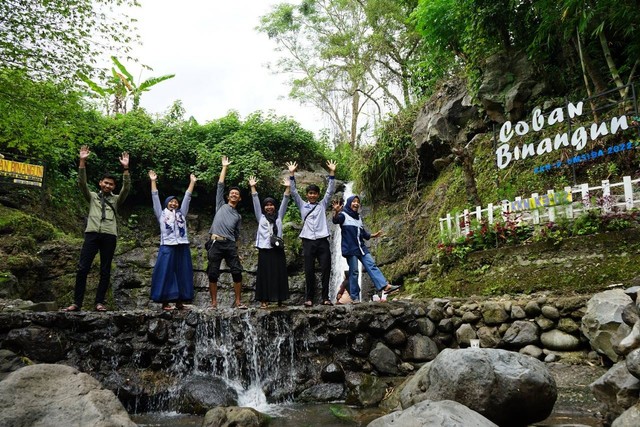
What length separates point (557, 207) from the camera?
7.80 meters

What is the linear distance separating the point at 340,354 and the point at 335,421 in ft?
6.00

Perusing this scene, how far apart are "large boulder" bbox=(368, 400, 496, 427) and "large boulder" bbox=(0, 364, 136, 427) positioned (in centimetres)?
209

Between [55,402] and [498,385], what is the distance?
148 inches

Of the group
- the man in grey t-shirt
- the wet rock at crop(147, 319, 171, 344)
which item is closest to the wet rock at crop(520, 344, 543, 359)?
the man in grey t-shirt

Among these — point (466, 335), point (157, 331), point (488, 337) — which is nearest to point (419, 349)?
point (466, 335)

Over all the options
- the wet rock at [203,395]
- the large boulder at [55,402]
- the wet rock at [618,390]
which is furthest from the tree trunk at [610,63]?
the large boulder at [55,402]

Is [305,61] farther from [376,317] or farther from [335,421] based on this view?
[335,421]

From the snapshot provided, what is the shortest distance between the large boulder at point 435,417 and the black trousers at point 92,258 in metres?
4.78

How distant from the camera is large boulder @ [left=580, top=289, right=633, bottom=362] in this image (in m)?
5.47

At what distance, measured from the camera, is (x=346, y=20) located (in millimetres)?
22938

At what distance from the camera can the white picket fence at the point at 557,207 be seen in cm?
722

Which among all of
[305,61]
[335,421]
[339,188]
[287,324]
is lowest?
[335,421]

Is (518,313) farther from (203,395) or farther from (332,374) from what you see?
(203,395)

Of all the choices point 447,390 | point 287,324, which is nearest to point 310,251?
point 287,324
